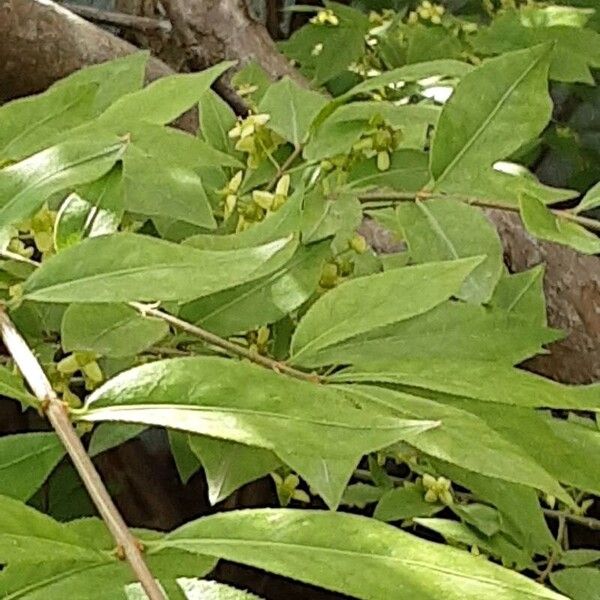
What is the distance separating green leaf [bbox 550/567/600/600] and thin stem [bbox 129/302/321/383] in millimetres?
292

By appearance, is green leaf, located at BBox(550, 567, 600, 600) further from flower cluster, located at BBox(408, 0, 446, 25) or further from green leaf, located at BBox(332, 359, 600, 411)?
flower cluster, located at BBox(408, 0, 446, 25)

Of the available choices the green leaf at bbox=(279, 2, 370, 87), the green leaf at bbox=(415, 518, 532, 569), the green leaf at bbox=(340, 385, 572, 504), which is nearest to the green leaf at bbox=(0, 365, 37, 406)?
the green leaf at bbox=(340, 385, 572, 504)

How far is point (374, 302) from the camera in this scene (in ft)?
1.34

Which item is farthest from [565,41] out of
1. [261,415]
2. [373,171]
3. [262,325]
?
[261,415]

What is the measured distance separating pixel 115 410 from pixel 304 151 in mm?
246

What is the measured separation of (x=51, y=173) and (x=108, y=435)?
0.56ft

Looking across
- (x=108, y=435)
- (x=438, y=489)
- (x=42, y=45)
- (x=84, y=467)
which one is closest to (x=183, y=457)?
(x=108, y=435)

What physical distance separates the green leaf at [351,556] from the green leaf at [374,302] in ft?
0.41

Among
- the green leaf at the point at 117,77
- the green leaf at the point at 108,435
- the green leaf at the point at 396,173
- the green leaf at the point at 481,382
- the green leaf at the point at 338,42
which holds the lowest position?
the green leaf at the point at 338,42

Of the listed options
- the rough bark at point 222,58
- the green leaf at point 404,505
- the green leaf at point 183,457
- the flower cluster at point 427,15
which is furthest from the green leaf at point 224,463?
the flower cluster at point 427,15

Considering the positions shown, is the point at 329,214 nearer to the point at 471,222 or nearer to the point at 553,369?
the point at 471,222

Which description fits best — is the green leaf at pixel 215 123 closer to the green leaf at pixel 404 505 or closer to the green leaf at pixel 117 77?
the green leaf at pixel 117 77

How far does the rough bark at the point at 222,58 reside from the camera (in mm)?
766

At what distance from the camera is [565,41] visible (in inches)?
35.7
